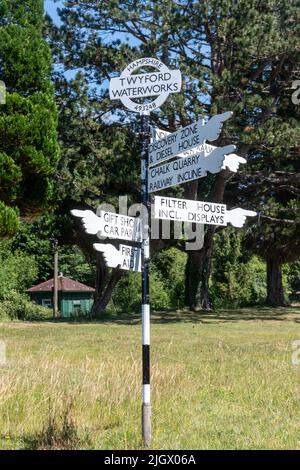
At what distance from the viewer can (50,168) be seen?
18422mm

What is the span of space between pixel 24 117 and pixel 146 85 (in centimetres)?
1190

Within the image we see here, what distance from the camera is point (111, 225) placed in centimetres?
597

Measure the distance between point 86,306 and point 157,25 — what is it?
2482cm

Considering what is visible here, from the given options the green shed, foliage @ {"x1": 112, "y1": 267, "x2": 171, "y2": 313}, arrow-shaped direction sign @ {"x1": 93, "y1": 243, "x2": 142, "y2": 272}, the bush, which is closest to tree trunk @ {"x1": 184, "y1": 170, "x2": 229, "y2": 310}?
the bush

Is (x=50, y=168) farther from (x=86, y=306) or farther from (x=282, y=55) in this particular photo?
(x=86, y=306)

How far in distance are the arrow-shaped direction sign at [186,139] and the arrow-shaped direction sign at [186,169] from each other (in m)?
0.09

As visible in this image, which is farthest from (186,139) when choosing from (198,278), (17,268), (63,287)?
(63,287)

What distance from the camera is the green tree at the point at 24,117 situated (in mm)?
17422

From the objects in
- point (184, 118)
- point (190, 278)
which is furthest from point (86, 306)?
point (184, 118)

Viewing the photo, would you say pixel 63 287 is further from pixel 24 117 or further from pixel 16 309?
pixel 24 117

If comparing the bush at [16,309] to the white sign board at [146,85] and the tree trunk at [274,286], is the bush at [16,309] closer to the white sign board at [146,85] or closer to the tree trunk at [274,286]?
the tree trunk at [274,286]

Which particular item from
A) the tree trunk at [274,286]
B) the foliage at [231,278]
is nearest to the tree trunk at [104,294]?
the foliage at [231,278]

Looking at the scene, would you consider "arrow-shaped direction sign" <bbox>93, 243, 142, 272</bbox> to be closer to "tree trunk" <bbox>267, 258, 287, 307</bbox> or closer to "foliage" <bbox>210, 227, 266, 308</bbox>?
"tree trunk" <bbox>267, 258, 287, 307</bbox>

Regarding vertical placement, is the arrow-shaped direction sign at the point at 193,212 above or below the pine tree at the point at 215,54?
below
